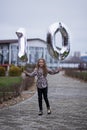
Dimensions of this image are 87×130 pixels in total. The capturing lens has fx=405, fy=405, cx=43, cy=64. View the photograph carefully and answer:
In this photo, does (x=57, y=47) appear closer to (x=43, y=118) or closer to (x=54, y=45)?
(x=54, y=45)

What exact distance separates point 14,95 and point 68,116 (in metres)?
5.72

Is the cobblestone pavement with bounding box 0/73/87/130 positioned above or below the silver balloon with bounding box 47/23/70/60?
below

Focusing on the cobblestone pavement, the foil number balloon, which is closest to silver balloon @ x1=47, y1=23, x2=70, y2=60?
the foil number balloon

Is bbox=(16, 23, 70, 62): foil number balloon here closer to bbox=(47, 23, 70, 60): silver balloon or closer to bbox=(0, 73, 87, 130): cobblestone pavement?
bbox=(47, 23, 70, 60): silver balloon

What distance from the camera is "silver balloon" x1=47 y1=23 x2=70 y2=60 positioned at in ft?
34.5

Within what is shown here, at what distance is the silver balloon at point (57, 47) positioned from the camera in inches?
414

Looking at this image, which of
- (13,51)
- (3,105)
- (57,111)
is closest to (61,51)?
(57,111)

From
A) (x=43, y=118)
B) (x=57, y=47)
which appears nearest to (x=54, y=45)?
(x=57, y=47)

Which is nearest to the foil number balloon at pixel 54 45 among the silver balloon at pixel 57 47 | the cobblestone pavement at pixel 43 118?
the silver balloon at pixel 57 47

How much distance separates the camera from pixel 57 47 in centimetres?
1062

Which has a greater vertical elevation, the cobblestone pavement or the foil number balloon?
→ the foil number balloon

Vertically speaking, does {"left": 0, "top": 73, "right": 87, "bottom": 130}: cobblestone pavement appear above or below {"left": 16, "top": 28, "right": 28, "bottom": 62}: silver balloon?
below

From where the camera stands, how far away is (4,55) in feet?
205

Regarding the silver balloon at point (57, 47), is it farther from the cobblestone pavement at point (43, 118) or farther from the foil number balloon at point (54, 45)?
the cobblestone pavement at point (43, 118)
